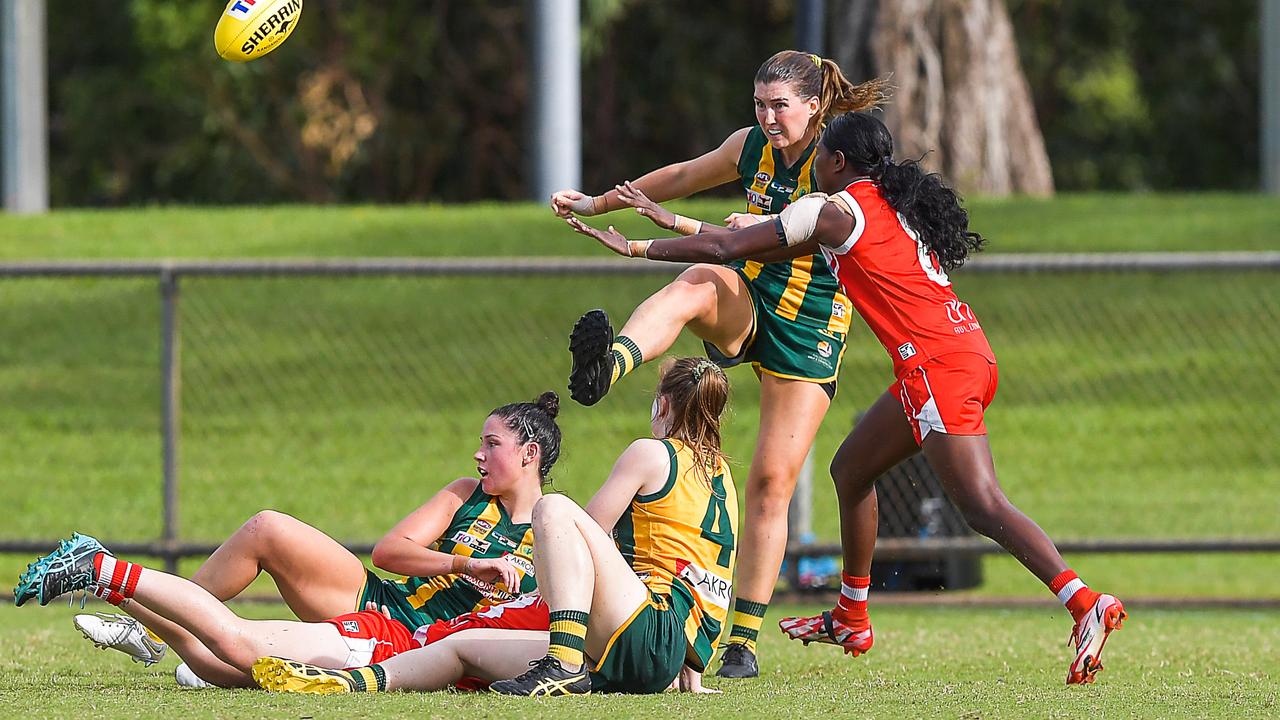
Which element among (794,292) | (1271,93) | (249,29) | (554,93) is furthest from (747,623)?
(1271,93)

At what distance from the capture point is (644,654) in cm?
558

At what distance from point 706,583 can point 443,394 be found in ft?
21.5

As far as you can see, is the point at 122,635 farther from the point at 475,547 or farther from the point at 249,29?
the point at 249,29

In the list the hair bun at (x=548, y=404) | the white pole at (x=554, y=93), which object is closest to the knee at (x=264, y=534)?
the hair bun at (x=548, y=404)

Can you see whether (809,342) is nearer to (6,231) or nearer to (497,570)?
(497,570)

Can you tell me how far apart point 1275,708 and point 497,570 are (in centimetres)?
252

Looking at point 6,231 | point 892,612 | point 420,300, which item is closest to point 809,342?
point 892,612

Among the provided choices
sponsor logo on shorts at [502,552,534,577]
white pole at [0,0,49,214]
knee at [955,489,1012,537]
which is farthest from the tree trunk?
sponsor logo on shorts at [502,552,534,577]

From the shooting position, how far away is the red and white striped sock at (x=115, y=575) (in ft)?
17.7

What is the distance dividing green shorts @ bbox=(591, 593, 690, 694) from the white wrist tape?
133 centimetres

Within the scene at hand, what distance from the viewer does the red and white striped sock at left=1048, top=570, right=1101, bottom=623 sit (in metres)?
5.86

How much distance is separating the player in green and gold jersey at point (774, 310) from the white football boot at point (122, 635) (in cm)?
207

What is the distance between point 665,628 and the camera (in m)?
5.61

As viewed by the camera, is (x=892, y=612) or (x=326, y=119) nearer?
(x=892, y=612)
